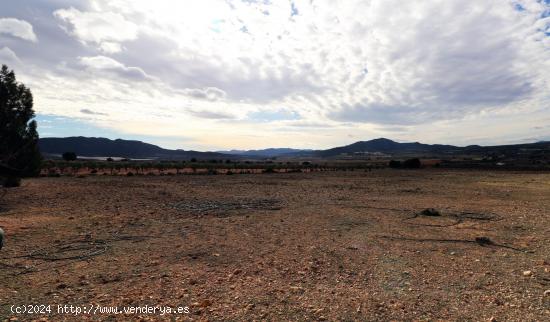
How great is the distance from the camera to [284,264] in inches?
282

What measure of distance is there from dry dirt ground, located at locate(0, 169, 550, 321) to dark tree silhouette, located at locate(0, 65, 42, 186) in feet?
8.74

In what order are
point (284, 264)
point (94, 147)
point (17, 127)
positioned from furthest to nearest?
point (94, 147) < point (17, 127) < point (284, 264)

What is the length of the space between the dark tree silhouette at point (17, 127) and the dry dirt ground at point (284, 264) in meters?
2.66

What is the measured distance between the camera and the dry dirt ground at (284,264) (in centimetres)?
507

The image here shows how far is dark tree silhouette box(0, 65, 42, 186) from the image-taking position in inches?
582

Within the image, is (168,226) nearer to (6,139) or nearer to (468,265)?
(468,265)

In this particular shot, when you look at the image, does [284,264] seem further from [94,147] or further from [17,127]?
[94,147]

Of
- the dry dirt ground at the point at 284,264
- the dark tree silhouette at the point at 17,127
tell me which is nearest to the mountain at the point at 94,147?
the dark tree silhouette at the point at 17,127

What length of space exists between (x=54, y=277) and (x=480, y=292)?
24.3ft

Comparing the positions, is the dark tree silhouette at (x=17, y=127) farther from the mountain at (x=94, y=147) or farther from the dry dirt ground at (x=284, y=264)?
the mountain at (x=94, y=147)

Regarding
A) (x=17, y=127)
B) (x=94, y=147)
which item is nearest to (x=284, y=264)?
(x=17, y=127)

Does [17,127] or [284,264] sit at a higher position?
[17,127]

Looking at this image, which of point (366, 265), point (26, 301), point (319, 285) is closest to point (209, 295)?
point (319, 285)

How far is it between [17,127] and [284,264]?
14587 millimetres
